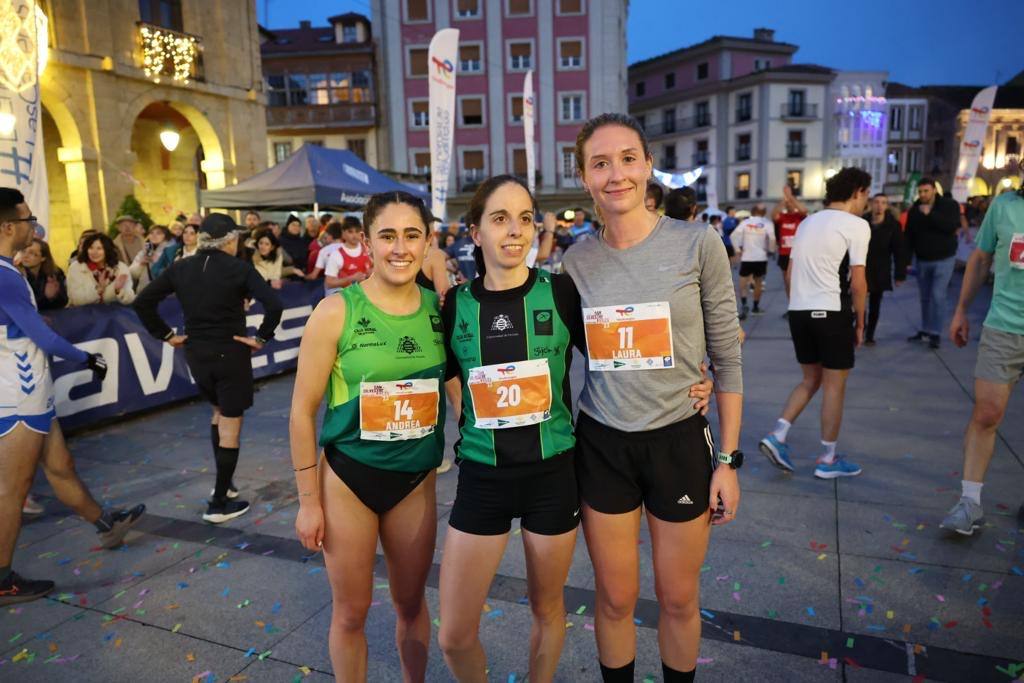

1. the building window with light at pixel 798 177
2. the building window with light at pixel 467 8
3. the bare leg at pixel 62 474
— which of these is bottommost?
the bare leg at pixel 62 474

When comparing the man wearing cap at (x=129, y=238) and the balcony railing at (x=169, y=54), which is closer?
the man wearing cap at (x=129, y=238)

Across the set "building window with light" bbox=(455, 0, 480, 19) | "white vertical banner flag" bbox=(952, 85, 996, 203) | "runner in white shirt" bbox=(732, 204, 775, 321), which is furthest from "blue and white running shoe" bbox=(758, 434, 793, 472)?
"building window with light" bbox=(455, 0, 480, 19)

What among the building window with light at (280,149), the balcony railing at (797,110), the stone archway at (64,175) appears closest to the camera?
the stone archway at (64,175)

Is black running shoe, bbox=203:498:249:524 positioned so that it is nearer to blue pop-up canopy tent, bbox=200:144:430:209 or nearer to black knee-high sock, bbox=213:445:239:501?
black knee-high sock, bbox=213:445:239:501

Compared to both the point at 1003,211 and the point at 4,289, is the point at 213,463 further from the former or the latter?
the point at 1003,211

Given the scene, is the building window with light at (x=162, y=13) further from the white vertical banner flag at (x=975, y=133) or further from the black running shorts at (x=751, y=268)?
the white vertical banner flag at (x=975, y=133)

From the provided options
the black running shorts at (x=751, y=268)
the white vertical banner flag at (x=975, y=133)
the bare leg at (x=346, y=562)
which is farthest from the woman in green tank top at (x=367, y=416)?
the white vertical banner flag at (x=975, y=133)

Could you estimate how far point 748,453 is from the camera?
5379mm

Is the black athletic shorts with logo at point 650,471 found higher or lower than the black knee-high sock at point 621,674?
higher

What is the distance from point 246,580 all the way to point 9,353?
171cm

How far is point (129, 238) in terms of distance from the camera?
34.3ft

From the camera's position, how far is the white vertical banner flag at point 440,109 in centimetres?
1002

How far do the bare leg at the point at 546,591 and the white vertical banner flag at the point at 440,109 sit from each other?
8185mm

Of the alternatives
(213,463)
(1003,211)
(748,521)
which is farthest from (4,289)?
(1003,211)
